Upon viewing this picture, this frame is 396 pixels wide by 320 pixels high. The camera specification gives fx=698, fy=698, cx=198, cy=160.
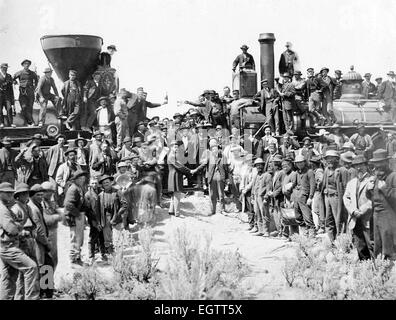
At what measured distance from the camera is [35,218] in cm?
917

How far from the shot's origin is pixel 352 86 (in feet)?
70.5

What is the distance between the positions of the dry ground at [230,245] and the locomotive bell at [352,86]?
795cm

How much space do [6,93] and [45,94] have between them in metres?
0.92

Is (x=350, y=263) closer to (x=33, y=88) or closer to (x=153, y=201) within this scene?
(x=153, y=201)

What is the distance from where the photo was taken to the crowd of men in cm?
954

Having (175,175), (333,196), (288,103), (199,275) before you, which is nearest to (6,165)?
(175,175)

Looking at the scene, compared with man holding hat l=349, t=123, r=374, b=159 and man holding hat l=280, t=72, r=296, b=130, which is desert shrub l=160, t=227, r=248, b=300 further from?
man holding hat l=280, t=72, r=296, b=130

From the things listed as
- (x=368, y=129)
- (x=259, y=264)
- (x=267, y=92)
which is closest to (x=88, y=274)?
(x=259, y=264)

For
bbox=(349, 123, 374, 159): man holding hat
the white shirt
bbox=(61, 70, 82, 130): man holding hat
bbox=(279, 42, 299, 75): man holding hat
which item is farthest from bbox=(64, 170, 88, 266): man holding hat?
bbox=(279, 42, 299, 75): man holding hat

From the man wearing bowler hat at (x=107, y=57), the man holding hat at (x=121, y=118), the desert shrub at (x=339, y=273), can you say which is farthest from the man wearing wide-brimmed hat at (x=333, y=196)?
the man wearing bowler hat at (x=107, y=57)

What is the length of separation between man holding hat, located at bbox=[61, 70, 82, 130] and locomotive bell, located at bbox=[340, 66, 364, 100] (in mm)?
8605

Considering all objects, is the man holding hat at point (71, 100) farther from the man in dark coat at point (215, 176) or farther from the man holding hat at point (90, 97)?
the man in dark coat at point (215, 176)

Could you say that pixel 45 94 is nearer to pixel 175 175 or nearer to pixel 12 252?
pixel 175 175
